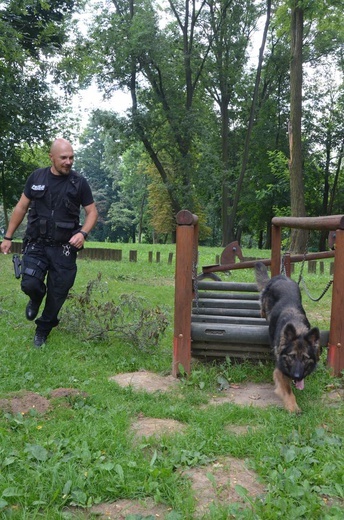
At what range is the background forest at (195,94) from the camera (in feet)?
55.3

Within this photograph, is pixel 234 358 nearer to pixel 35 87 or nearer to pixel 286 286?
pixel 286 286

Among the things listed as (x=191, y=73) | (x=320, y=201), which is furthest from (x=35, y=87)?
(x=320, y=201)

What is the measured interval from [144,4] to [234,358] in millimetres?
27326

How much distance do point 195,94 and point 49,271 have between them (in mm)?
27354

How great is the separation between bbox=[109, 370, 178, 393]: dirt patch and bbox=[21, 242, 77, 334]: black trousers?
1212 mm

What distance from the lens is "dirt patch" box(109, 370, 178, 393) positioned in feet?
14.2

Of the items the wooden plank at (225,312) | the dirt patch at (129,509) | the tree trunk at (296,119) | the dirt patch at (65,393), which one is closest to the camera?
the dirt patch at (129,509)

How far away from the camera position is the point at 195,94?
100ft

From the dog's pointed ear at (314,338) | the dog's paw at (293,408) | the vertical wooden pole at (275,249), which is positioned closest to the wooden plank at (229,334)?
the dog's pointed ear at (314,338)

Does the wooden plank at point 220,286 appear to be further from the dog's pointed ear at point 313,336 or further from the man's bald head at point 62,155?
the dog's pointed ear at point 313,336

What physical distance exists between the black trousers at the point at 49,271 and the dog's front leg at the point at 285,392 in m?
2.50

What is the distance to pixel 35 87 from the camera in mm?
18406

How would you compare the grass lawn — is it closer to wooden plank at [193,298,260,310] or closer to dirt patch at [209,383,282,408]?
dirt patch at [209,383,282,408]

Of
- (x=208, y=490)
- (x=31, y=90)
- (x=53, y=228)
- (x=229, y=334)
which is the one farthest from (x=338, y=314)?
(x=31, y=90)
